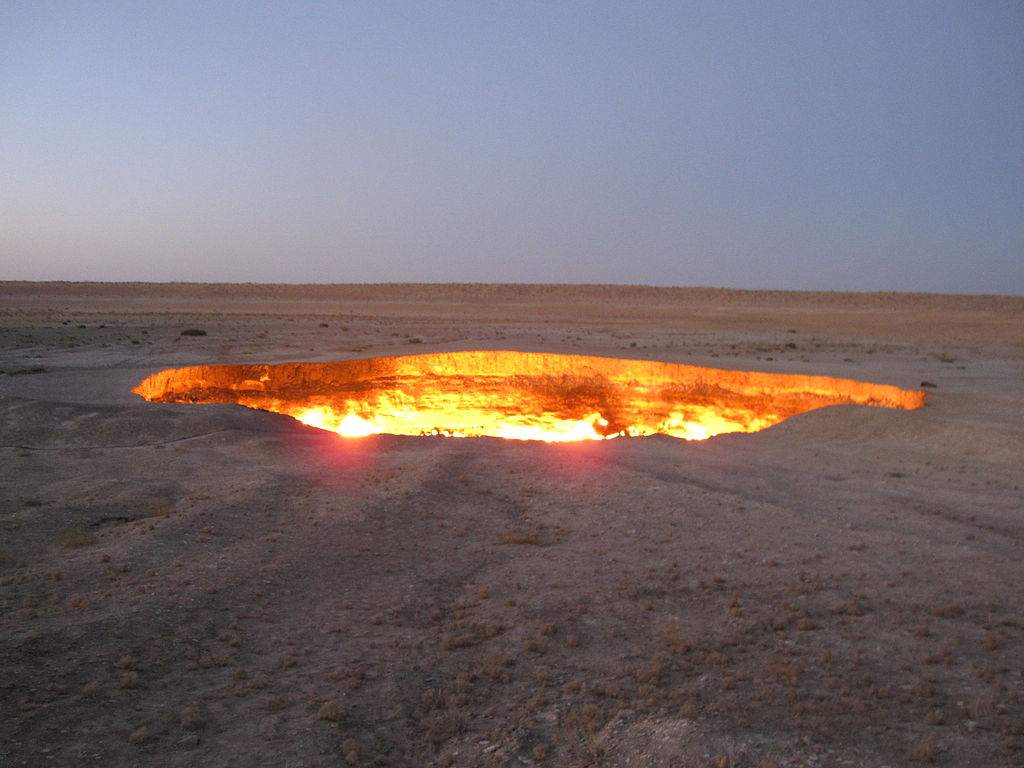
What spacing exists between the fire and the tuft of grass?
664 centimetres

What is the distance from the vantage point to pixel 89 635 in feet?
12.0

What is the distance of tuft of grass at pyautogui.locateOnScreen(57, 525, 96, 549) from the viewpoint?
4875 millimetres

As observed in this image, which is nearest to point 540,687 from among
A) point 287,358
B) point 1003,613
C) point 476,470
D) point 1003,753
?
point 1003,753

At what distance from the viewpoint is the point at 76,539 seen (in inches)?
193

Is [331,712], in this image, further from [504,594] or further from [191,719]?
[504,594]

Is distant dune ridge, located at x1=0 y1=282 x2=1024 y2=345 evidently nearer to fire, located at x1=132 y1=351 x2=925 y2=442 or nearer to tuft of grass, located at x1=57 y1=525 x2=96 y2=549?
fire, located at x1=132 y1=351 x2=925 y2=442

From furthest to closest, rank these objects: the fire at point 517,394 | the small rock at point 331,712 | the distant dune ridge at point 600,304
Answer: the distant dune ridge at point 600,304 → the fire at point 517,394 → the small rock at point 331,712

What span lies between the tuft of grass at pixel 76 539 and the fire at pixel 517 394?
21.8 ft

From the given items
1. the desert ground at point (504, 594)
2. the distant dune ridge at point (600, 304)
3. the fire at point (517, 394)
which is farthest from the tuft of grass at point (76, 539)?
the distant dune ridge at point (600, 304)

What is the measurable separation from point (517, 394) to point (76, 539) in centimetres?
1025

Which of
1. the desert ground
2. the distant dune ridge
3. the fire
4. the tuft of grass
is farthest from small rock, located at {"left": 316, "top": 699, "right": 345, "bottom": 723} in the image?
the distant dune ridge

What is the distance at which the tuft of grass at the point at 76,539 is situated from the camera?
16.0 feet

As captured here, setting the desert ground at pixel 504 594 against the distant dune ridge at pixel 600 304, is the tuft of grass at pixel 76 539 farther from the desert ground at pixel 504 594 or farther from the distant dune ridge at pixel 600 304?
the distant dune ridge at pixel 600 304

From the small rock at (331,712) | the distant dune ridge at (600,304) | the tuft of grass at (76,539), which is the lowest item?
the small rock at (331,712)
